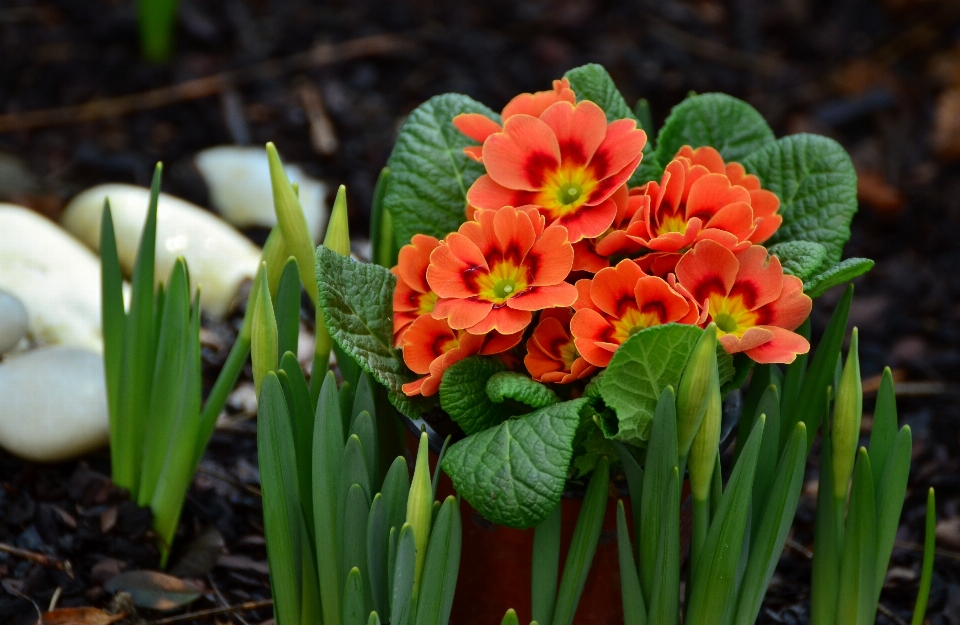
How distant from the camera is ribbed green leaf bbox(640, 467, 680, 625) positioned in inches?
40.2

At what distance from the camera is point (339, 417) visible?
42.9 inches

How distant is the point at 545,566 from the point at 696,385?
0.28 metres

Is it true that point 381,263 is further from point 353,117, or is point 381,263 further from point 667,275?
point 353,117

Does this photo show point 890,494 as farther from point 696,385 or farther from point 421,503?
point 421,503

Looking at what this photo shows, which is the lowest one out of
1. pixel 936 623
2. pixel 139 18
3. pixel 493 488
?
pixel 936 623

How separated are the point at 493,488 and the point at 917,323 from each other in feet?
5.35

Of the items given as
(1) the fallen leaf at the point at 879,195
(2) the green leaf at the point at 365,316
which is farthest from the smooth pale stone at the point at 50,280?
(1) the fallen leaf at the point at 879,195

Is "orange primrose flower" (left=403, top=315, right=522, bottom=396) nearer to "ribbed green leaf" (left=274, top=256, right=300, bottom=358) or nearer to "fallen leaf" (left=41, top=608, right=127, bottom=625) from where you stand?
"ribbed green leaf" (left=274, top=256, right=300, bottom=358)

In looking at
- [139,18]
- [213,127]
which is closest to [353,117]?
[213,127]

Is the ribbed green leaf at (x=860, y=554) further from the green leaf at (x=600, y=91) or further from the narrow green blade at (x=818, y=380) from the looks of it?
the green leaf at (x=600, y=91)

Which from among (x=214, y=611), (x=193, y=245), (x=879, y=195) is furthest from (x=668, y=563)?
(x=879, y=195)

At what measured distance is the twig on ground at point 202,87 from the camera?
2697 mm

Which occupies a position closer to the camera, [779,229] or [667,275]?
[667,275]

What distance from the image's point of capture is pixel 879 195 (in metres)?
2.65
